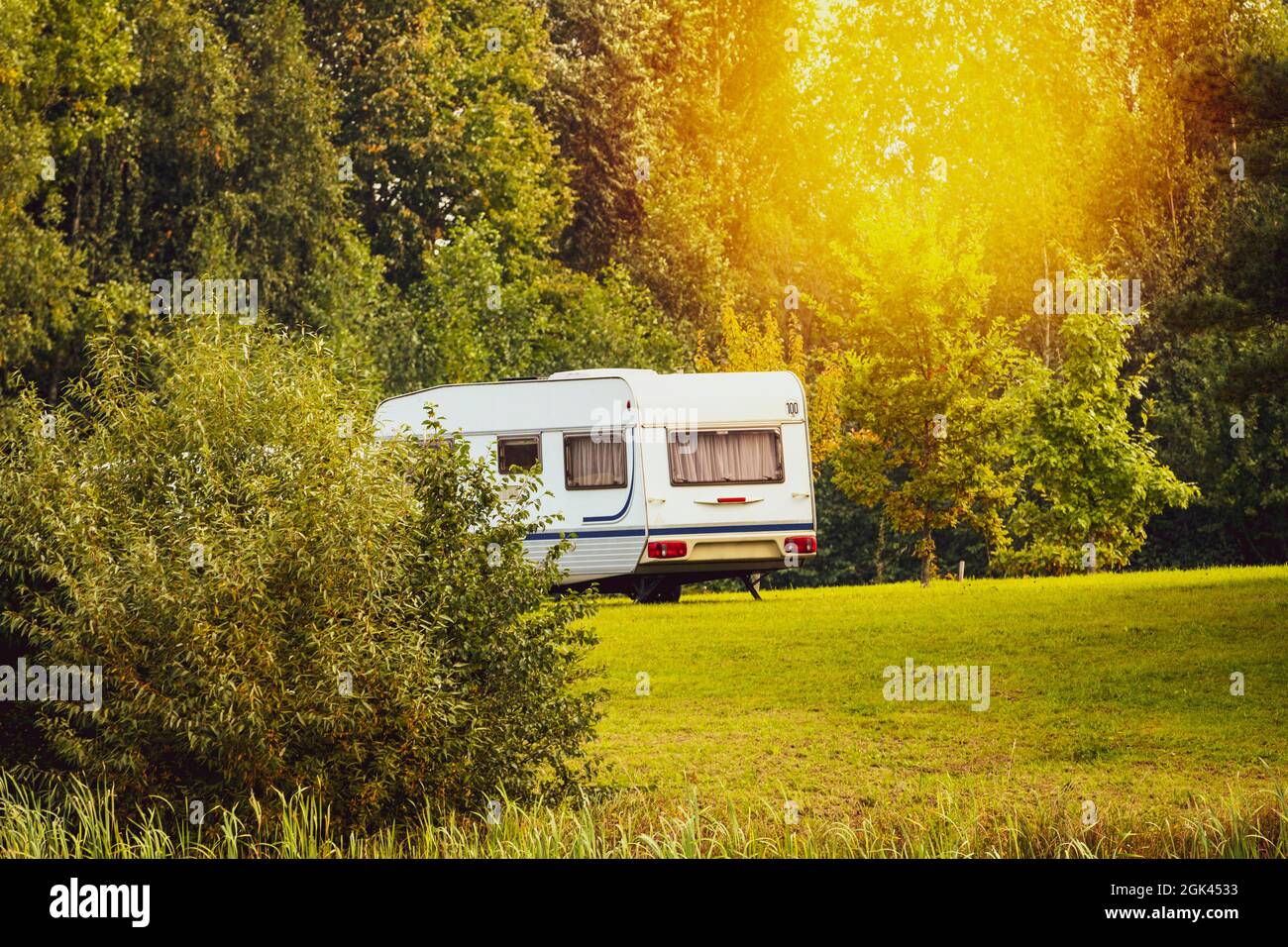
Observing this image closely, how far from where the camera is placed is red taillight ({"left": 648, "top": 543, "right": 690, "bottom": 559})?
22016 millimetres

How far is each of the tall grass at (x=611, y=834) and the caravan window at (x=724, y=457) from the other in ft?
43.0

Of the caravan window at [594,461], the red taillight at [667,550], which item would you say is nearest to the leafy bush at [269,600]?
the red taillight at [667,550]

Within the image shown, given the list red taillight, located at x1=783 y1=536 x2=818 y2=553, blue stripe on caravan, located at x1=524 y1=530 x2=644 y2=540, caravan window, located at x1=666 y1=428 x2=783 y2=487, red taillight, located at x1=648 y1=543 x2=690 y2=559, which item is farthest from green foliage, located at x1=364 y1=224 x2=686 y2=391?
red taillight, located at x1=783 y1=536 x2=818 y2=553

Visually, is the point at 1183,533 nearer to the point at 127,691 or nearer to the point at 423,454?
the point at 423,454

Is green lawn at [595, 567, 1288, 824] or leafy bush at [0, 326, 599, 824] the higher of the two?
leafy bush at [0, 326, 599, 824]

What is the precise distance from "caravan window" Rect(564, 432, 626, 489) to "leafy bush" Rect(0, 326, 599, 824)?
1158 centimetres

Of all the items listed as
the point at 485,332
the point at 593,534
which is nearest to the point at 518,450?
the point at 593,534

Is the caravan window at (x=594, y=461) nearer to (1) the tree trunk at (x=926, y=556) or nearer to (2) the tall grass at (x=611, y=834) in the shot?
(1) the tree trunk at (x=926, y=556)

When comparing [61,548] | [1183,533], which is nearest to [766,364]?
[1183,533]

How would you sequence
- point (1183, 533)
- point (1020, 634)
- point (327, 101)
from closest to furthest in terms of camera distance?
1. point (1020, 634)
2. point (1183, 533)
3. point (327, 101)

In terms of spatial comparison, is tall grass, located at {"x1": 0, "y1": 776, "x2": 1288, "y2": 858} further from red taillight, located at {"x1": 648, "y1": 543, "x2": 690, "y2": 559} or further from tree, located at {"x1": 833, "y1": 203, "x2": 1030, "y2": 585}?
tree, located at {"x1": 833, "y1": 203, "x2": 1030, "y2": 585}

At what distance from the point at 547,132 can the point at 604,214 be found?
4.00 meters

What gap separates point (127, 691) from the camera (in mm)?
8773

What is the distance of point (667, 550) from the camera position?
2205cm
